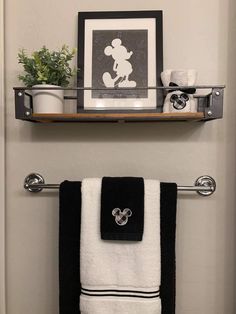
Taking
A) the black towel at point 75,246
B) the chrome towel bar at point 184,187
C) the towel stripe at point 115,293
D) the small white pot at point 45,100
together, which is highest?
the small white pot at point 45,100

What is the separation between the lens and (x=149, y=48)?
3.08 ft

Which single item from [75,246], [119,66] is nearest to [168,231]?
[75,246]

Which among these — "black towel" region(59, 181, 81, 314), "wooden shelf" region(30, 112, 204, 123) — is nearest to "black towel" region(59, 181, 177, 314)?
"black towel" region(59, 181, 81, 314)

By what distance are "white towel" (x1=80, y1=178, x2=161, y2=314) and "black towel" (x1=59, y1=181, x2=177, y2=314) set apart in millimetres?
29

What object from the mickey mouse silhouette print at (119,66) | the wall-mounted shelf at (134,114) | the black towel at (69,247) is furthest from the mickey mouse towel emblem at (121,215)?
the mickey mouse silhouette print at (119,66)

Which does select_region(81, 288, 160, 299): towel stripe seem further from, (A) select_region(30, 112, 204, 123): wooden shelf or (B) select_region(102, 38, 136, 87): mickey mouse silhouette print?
(B) select_region(102, 38, 136, 87): mickey mouse silhouette print

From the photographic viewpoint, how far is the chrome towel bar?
3.06 feet

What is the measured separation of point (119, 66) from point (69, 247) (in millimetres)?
504

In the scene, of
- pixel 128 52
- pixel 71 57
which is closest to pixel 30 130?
pixel 71 57

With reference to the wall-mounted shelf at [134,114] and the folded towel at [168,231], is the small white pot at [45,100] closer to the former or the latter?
the wall-mounted shelf at [134,114]

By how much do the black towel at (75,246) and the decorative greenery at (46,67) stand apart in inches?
10.8

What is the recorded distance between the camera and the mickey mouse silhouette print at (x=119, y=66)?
94cm

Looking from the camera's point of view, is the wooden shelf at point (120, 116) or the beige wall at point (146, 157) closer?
the wooden shelf at point (120, 116)

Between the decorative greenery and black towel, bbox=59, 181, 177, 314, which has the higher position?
the decorative greenery
